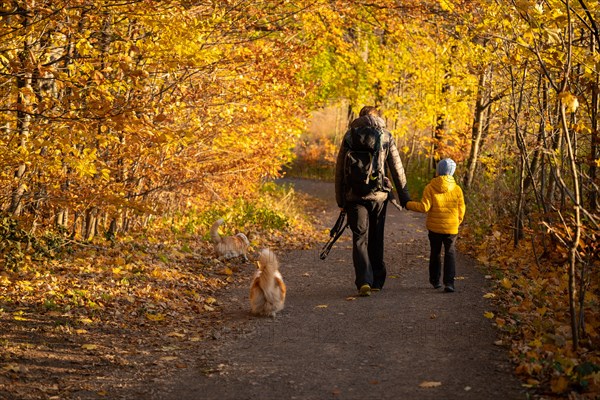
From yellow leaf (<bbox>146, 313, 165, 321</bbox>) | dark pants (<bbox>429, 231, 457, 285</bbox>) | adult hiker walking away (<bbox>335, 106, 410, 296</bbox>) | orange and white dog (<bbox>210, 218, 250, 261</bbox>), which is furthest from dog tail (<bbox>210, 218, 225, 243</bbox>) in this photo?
dark pants (<bbox>429, 231, 457, 285</bbox>)

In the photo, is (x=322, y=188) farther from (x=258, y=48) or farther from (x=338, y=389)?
(x=338, y=389)

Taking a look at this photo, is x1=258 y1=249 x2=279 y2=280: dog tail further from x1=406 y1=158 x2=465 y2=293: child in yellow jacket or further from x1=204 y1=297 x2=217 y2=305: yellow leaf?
x1=406 y1=158 x2=465 y2=293: child in yellow jacket

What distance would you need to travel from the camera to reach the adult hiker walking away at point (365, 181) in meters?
8.68

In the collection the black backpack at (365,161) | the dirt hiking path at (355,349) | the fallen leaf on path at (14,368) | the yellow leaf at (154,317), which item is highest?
the black backpack at (365,161)

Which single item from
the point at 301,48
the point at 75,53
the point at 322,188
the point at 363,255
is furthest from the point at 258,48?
the point at 322,188

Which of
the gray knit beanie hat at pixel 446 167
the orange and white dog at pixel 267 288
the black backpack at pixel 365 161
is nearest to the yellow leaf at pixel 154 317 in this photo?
the orange and white dog at pixel 267 288

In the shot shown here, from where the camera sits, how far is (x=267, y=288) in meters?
8.02

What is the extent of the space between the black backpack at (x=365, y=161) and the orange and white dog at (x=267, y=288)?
1416mm

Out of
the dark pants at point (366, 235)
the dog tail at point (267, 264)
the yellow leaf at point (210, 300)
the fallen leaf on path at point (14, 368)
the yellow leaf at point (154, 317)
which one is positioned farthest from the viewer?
the yellow leaf at point (210, 300)

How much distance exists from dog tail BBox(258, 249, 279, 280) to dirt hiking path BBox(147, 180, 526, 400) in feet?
1.66

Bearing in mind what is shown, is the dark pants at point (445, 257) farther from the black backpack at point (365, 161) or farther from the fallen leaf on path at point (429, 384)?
the fallen leaf on path at point (429, 384)

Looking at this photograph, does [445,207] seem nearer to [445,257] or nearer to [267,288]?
[445,257]

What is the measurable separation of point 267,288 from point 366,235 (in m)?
1.55

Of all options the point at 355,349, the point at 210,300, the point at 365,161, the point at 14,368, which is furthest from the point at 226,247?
the point at 14,368
